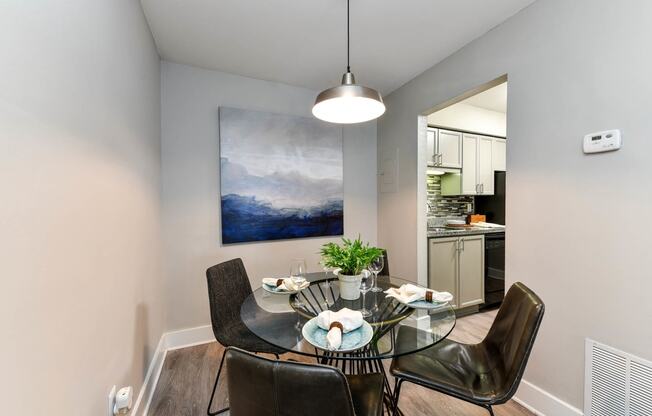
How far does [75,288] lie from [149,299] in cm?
115

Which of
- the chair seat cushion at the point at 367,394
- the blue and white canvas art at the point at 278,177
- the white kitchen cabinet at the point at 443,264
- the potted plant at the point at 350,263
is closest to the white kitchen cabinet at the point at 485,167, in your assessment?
the white kitchen cabinet at the point at 443,264

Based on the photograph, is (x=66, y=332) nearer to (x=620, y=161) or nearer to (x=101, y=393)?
(x=101, y=393)

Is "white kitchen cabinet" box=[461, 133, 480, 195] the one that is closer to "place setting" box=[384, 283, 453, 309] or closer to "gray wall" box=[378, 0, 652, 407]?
"gray wall" box=[378, 0, 652, 407]

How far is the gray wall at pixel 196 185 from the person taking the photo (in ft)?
8.22

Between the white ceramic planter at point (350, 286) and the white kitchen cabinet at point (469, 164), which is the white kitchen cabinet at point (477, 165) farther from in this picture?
the white ceramic planter at point (350, 286)

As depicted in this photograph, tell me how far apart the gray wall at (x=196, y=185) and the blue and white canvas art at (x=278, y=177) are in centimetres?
11

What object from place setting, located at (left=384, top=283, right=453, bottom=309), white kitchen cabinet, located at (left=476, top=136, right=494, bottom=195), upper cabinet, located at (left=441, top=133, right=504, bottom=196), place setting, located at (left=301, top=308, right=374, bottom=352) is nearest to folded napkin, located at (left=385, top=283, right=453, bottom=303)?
place setting, located at (left=384, top=283, right=453, bottom=309)

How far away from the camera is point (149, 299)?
6.40ft

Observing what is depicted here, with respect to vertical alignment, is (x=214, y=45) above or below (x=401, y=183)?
above

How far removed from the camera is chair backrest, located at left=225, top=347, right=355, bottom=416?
0.75 meters

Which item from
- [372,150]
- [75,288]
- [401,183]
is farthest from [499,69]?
[75,288]

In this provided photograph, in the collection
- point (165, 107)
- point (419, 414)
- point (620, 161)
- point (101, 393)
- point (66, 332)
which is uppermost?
point (165, 107)

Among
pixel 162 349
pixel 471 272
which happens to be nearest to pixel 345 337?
pixel 162 349

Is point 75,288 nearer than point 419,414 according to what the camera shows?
Yes
